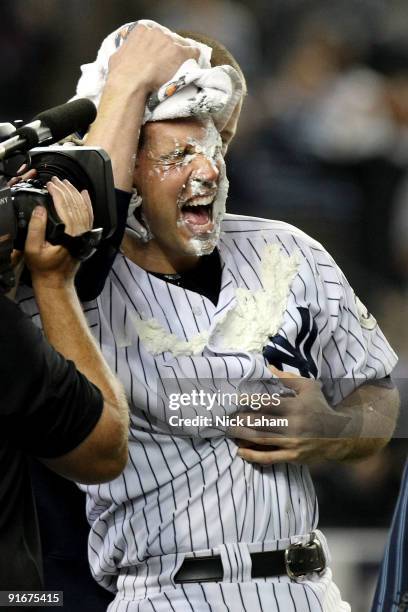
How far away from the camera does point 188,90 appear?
1763 millimetres

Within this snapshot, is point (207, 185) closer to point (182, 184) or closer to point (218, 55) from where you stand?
point (182, 184)

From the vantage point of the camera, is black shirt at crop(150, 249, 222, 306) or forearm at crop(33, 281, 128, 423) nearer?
forearm at crop(33, 281, 128, 423)

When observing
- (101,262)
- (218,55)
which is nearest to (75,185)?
(101,262)

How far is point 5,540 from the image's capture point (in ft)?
4.62

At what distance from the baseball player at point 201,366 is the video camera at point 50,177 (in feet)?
0.42

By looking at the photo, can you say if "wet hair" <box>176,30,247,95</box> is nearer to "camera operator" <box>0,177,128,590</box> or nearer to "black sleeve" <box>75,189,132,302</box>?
"black sleeve" <box>75,189,132,302</box>

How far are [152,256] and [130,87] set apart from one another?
259 mm

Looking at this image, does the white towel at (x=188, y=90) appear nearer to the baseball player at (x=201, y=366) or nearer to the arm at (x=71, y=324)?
the baseball player at (x=201, y=366)

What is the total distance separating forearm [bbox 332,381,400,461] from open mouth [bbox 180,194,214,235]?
35cm

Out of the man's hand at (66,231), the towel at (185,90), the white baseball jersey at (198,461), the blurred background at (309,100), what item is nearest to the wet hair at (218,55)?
the towel at (185,90)

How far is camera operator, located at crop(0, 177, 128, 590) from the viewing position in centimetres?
133

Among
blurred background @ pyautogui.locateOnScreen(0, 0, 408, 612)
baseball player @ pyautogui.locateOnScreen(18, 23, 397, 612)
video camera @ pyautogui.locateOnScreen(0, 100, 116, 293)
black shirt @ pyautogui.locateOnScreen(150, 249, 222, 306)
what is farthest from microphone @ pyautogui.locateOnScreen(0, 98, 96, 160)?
blurred background @ pyautogui.locateOnScreen(0, 0, 408, 612)

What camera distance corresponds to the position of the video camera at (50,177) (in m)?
1.38

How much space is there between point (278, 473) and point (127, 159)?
0.50m
